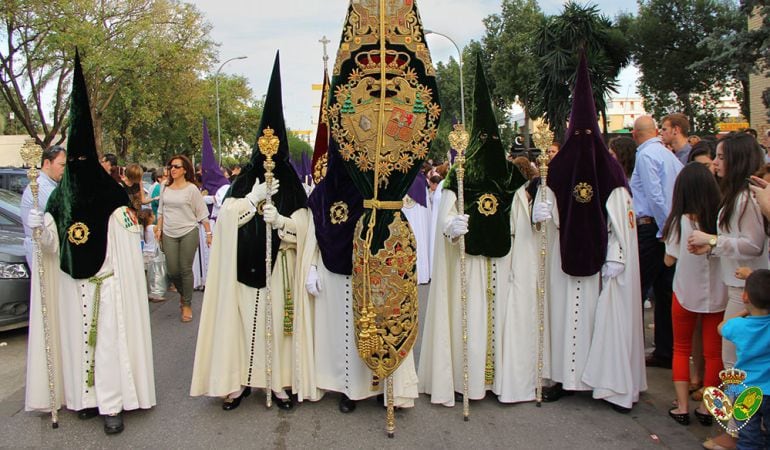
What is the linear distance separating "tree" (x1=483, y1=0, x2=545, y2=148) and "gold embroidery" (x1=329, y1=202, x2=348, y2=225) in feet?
85.8

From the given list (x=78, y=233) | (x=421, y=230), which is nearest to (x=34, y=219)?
(x=78, y=233)

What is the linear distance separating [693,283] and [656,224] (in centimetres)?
184

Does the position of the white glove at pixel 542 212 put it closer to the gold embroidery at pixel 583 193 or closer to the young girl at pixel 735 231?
the gold embroidery at pixel 583 193

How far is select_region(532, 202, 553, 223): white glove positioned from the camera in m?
4.73

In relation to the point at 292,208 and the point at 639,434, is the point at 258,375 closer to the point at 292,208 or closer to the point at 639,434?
the point at 292,208

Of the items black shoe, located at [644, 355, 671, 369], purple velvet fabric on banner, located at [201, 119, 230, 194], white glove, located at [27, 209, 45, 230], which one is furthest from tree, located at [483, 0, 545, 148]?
white glove, located at [27, 209, 45, 230]

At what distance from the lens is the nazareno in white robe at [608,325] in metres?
4.75

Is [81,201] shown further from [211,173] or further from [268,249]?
[211,173]

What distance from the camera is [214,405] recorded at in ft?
→ 16.3

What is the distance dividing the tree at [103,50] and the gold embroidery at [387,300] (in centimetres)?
1669

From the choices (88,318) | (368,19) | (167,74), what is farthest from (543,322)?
(167,74)

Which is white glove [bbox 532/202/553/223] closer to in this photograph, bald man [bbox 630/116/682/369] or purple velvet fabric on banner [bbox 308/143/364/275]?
purple velvet fabric on banner [bbox 308/143/364/275]

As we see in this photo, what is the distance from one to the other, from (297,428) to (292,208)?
1732mm

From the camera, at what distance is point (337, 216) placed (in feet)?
15.3
